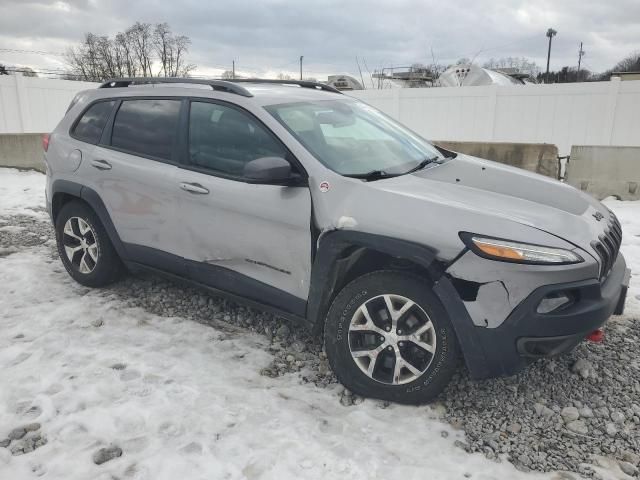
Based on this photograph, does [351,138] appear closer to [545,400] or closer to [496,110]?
[545,400]

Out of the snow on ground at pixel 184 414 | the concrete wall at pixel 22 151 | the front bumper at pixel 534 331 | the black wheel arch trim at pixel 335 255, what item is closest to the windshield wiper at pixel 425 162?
the black wheel arch trim at pixel 335 255

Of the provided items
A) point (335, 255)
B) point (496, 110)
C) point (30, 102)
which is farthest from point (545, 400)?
point (30, 102)

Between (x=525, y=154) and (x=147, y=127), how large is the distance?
6.28 m

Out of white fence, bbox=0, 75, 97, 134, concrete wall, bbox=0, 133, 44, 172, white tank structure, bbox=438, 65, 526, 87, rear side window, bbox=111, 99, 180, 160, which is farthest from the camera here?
white tank structure, bbox=438, 65, 526, 87

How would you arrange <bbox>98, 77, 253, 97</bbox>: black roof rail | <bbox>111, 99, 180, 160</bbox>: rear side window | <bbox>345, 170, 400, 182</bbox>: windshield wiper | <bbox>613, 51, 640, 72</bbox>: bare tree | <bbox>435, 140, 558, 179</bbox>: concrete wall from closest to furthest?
<bbox>345, 170, 400, 182</bbox>: windshield wiper → <bbox>98, 77, 253, 97</bbox>: black roof rail → <bbox>111, 99, 180, 160</bbox>: rear side window → <bbox>435, 140, 558, 179</bbox>: concrete wall → <bbox>613, 51, 640, 72</bbox>: bare tree

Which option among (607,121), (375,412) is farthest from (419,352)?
(607,121)

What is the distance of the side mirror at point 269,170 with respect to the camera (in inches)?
113

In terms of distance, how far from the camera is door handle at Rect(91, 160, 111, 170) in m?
3.96

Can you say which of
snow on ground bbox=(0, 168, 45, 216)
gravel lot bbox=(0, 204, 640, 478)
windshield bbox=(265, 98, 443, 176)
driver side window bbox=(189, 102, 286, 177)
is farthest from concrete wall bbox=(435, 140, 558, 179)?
snow on ground bbox=(0, 168, 45, 216)

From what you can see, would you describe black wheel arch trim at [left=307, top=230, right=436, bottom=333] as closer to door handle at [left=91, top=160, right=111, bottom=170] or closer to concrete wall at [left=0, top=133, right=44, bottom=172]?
door handle at [left=91, top=160, right=111, bottom=170]

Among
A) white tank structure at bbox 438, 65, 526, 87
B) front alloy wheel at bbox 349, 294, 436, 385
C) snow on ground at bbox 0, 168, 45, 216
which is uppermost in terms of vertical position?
white tank structure at bbox 438, 65, 526, 87

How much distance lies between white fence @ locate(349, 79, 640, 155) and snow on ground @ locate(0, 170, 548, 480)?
9.69 metres

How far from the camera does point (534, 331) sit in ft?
8.01

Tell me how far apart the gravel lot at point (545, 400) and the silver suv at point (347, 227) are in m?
0.33
